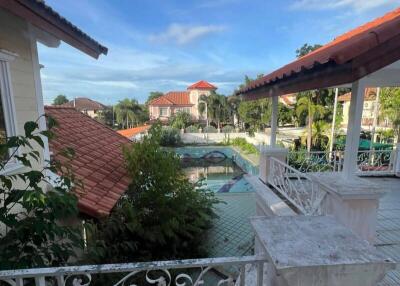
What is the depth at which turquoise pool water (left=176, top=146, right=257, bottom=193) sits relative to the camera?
618 inches

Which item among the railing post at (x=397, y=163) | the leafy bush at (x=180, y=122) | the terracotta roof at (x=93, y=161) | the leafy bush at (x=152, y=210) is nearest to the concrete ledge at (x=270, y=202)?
the leafy bush at (x=152, y=210)

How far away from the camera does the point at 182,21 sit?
11.0 m

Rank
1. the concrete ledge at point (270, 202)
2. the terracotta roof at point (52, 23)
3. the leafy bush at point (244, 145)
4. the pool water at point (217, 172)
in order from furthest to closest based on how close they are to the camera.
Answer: the leafy bush at point (244, 145) → the pool water at point (217, 172) → the concrete ledge at point (270, 202) → the terracotta roof at point (52, 23)

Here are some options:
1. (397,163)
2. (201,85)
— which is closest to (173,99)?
(201,85)

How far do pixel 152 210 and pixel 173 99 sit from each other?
4259 cm

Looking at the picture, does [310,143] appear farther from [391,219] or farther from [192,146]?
[192,146]

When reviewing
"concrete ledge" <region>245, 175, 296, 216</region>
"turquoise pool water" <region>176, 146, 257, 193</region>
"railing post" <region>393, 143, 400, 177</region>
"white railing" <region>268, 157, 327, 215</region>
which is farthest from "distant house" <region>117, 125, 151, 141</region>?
"railing post" <region>393, 143, 400, 177</region>

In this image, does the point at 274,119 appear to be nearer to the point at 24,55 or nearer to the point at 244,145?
the point at 24,55

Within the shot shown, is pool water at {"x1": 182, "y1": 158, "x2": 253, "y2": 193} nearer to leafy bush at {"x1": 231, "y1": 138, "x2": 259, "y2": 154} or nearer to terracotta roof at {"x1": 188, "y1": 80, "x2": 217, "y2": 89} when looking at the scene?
leafy bush at {"x1": 231, "y1": 138, "x2": 259, "y2": 154}

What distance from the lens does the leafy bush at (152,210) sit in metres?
4.74

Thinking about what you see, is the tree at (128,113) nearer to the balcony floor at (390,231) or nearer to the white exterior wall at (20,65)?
the white exterior wall at (20,65)

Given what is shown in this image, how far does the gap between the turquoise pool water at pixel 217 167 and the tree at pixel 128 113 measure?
74.0ft

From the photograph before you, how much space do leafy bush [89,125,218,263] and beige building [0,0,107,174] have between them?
1.97 metres

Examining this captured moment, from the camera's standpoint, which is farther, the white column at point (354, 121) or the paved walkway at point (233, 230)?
the paved walkway at point (233, 230)
